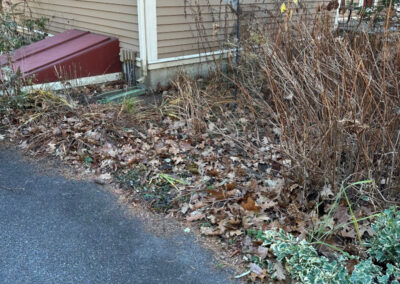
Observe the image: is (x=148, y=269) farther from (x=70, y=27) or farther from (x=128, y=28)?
(x=70, y=27)

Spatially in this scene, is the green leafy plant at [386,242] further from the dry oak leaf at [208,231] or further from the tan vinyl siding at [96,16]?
the tan vinyl siding at [96,16]

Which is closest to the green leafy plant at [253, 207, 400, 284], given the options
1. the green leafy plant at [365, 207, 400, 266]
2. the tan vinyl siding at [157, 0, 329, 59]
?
the green leafy plant at [365, 207, 400, 266]

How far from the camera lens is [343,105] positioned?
3.16 m

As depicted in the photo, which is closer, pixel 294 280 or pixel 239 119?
pixel 294 280

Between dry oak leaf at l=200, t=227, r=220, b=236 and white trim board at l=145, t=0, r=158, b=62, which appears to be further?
white trim board at l=145, t=0, r=158, b=62

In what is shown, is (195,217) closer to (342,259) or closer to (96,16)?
(342,259)

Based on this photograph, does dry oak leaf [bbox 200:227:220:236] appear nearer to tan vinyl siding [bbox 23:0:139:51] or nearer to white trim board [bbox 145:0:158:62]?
white trim board [bbox 145:0:158:62]

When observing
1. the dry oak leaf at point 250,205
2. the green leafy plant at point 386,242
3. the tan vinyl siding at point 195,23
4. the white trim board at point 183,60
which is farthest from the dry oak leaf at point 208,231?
the tan vinyl siding at point 195,23

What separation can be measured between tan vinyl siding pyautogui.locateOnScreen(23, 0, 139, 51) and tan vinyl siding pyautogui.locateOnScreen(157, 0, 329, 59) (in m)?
0.48

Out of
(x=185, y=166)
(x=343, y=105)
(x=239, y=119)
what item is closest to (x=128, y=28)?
(x=239, y=119)

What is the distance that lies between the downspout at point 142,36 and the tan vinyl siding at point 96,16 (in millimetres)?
172

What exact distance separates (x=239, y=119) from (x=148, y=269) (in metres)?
2.94

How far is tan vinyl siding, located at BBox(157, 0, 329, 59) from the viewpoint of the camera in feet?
20.4

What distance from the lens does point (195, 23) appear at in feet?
21.8
